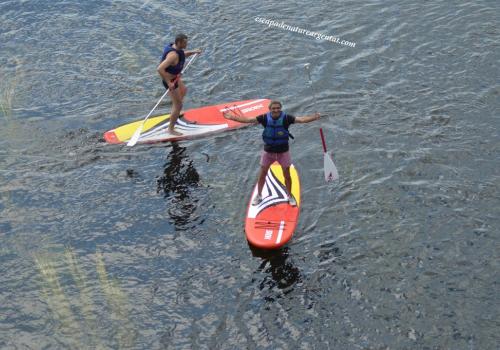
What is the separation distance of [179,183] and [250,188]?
73.9 inches

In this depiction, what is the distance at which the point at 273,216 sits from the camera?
1404cm

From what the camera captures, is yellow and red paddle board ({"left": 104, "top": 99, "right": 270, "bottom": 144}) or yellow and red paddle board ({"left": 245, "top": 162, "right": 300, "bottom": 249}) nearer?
yellow and red paddle board ({"left": 245, "top": 162, "right": 300, "bottom": 249})

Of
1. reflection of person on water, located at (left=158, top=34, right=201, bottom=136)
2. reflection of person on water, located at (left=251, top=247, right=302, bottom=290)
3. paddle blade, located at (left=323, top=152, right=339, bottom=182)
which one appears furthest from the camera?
reflection of person on water, located at (left=158, top=34, right=201, bottom=136)

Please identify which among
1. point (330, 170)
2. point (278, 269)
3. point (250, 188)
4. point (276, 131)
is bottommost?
point (278, 269)

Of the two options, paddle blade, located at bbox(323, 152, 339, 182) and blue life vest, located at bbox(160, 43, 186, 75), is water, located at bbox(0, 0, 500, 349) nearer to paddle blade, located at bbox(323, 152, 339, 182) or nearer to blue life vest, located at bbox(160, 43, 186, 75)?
paddle blade, located at bbox(323, 152, 339, 182)

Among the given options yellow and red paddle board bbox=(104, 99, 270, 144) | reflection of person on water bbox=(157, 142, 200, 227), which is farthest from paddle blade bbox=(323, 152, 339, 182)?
yellow and red paddle board bbox=(104, 99, 270, 144)

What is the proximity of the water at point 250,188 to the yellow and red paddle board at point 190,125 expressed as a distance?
1.00 feet

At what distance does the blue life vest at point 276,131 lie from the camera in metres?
13.2

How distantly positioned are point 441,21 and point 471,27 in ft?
3.54

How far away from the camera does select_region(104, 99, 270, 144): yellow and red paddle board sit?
57.0ft

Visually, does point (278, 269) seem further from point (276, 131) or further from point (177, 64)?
point (177, 64)

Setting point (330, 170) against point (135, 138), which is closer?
point (330, 170)

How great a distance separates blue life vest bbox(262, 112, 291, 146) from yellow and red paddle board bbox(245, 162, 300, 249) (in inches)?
64.5

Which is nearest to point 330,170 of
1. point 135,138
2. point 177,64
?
point 177,64
